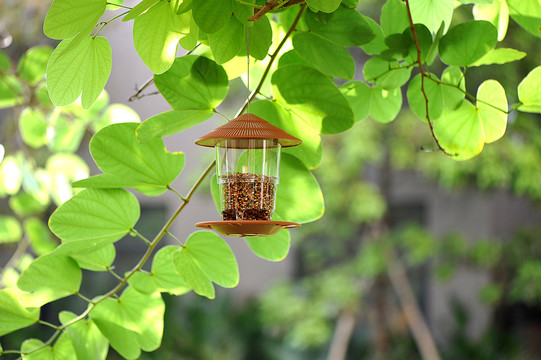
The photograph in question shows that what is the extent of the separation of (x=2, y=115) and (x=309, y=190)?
4.18 metres

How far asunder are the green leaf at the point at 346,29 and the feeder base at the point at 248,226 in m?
0.15

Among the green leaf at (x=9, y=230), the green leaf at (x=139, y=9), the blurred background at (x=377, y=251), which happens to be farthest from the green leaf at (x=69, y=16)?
the blurred background at (x=377, y=251)

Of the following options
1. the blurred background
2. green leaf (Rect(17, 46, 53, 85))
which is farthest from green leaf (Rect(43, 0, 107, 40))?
the blurred background

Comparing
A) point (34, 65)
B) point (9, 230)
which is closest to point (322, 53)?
point (34, 65)

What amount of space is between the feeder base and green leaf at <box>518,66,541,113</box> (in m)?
0.24

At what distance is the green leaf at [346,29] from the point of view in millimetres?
428

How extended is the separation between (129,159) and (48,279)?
125mm

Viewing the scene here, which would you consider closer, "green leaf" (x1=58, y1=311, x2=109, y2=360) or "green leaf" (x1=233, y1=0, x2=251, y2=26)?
"green leaf" (x1=233, y1=0, x2=251, y2=26)

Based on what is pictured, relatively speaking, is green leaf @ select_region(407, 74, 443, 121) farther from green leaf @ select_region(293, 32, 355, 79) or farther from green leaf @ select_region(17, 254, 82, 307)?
green leaf @ select_region(17, 254, 82, 307)

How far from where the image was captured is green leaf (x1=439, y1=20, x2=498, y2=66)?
0.45 meters

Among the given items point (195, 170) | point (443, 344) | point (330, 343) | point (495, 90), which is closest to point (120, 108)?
point (495, 90)

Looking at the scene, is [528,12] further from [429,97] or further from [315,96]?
[315,96]

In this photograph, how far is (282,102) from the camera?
45 centimetres

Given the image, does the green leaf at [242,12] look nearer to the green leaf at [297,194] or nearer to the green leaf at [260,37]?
the green leaf at [260,37]
